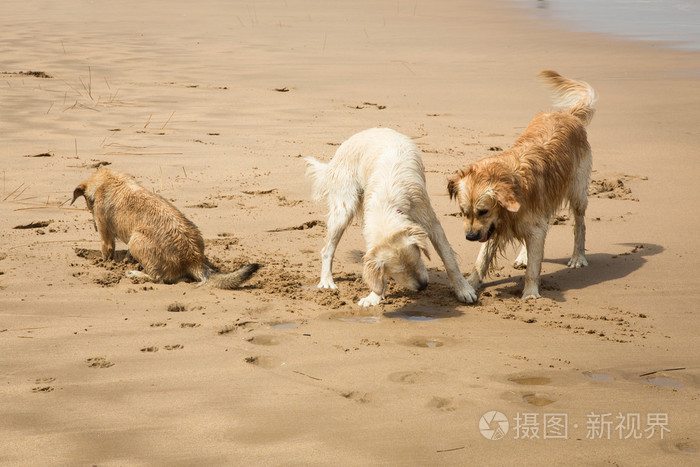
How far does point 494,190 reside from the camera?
21.6 feet

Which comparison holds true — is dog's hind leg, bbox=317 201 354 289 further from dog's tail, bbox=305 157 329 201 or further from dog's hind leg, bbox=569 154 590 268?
dog's hind leg, bbox=569 154 590 268

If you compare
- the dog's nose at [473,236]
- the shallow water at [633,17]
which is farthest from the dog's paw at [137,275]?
the shallow water at [633,17]

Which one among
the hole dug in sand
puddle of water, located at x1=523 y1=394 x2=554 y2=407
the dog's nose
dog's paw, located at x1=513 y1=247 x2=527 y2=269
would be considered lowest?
dog's paw, located at x1=513 y1=247 x2=527 y2=269

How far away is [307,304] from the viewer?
6492mm

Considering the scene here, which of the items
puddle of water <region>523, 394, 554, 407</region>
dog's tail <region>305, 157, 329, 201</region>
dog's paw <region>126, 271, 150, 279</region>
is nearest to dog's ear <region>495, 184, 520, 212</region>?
dog's tail <region>305, 157, 329, 201</region>

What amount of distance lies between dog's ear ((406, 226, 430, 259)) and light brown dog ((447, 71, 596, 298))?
24.9 inches

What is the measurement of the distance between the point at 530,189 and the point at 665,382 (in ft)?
8.07

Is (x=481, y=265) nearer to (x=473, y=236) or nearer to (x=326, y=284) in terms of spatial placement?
(x=473, y=236)

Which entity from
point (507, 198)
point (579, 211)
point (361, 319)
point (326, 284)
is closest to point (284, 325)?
point (361, 319)

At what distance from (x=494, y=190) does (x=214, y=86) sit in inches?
402

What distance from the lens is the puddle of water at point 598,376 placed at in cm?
504

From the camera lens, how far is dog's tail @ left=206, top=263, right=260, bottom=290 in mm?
6613

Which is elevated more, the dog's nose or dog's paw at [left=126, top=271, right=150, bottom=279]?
the dog's nose

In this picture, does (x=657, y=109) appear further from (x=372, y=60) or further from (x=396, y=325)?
(x=396, y=325)
